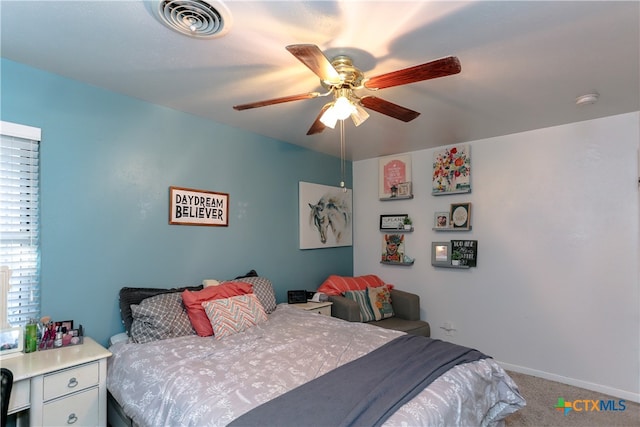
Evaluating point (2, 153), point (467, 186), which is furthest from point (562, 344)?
point (2, 153)

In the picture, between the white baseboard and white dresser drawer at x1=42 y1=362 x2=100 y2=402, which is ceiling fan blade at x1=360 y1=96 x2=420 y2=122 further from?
the white baseboard

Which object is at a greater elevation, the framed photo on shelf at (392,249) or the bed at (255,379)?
the framed photo on shelf at (392,249)

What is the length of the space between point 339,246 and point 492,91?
2.51m

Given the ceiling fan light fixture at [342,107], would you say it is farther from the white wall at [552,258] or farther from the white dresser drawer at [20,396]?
the white wall at [552,258]

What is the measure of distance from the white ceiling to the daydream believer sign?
0.69 meters

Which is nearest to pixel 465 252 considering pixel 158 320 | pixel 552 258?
pixel 552 258

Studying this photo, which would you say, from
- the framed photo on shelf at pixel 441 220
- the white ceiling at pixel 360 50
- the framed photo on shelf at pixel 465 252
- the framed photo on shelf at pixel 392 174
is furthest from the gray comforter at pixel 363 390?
the framed photo on shelf at pixel 392 174

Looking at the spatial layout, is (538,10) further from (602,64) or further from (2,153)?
(2,153)

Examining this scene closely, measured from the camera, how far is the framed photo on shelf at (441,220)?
3.68 metres

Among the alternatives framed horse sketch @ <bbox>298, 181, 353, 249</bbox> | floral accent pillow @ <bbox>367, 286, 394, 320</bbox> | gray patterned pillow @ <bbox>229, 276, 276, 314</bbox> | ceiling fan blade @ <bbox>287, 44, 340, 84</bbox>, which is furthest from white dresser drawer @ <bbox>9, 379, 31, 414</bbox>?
floral accent pillow @ <bbox>367, 286, 394, 320</bbox>

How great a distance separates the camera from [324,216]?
4.07 m

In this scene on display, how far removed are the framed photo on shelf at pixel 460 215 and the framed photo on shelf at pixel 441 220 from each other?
6 centimetres

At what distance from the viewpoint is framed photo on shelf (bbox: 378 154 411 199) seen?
13.2 feet

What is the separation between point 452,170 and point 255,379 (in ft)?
9.84
